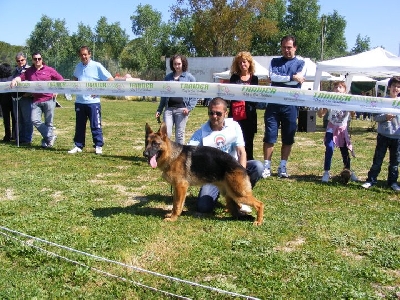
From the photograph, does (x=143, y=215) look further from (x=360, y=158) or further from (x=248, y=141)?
(x=360, y=158)

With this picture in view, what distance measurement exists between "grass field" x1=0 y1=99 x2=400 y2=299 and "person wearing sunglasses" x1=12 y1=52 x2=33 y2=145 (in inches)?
131

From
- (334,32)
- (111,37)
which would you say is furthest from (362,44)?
(111,37)

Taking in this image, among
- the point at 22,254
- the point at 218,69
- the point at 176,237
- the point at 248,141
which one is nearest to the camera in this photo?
the point at 22,254

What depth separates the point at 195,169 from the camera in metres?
4.81

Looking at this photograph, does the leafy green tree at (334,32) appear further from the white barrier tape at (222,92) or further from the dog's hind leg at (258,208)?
the dog's hind leg at (258,208)

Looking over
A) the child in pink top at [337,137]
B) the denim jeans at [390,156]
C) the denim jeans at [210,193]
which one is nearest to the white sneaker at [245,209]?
the denim jeans at [210,193]

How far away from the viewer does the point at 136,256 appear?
12.6 feet

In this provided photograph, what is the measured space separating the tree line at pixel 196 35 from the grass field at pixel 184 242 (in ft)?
143

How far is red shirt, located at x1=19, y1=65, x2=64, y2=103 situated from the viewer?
31.7 feet

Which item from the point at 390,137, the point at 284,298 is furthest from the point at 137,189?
the point at 390,137

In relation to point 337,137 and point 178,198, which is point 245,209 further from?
point 337,137

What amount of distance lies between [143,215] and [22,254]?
1.54m

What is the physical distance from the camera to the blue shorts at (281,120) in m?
7.07

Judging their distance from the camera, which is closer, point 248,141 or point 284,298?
point 284,298
